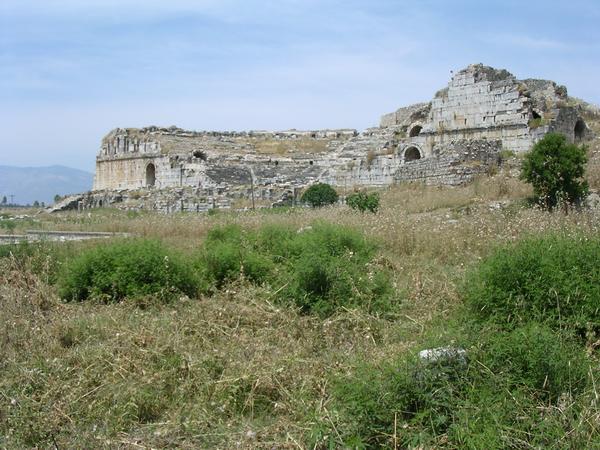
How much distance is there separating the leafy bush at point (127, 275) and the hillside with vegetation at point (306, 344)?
0.08 feet

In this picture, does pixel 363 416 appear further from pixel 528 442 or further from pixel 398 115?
pixel 398 115

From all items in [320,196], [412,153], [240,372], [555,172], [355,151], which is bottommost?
[240,372]

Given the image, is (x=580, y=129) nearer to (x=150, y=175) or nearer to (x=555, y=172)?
(x=555, y=172)

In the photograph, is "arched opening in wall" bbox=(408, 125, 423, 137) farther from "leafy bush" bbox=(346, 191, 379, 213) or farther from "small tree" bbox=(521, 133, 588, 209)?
"small tree" bbox=(521, 133, 588, 209)

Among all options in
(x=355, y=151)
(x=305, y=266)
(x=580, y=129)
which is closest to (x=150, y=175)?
(x=355, y=151)

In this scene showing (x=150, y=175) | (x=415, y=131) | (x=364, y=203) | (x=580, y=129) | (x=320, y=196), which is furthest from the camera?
(x=150, y=175)

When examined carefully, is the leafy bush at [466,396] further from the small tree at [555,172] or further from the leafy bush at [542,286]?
the small tree at [555,172]

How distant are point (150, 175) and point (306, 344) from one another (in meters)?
34.3

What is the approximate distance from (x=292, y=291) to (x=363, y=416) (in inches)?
126

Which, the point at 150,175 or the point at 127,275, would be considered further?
the point at 150,175

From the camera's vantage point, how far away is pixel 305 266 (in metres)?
7.63

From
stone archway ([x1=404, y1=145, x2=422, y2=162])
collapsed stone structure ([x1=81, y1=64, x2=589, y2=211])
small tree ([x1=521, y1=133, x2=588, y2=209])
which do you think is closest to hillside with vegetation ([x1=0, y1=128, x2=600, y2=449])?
small tree ([x1=521, y1=133, x2=588, y2=209])

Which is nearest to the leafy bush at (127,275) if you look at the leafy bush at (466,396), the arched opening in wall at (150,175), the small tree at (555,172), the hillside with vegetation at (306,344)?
the hillside with vegetation at (306,344)

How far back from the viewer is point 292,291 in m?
7.61
